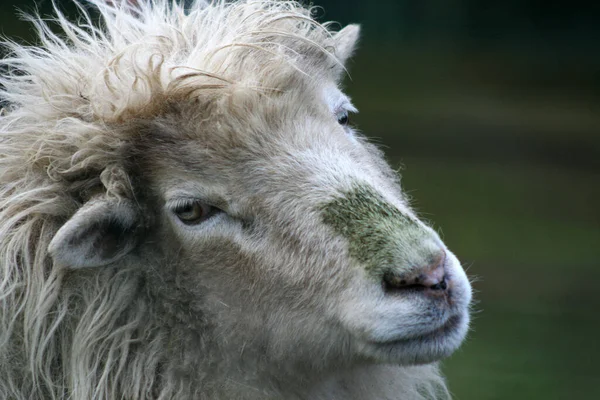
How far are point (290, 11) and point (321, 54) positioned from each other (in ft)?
0.69

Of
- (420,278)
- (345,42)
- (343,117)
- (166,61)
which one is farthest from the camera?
(345,42)

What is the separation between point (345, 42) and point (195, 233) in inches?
46.1

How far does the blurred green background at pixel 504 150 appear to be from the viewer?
21.7ft

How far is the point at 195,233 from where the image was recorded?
2730 millimetres

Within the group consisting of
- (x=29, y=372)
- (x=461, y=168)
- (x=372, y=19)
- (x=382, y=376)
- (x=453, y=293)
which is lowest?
(x=461, y=168)

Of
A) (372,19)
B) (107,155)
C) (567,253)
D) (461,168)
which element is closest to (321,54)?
(107,155)

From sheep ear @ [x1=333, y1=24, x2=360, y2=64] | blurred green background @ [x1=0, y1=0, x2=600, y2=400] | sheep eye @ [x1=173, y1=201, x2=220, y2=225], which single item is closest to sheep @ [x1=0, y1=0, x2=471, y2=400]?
sheep eye @ [x1=173, y1=201, x2=220, y2=225]

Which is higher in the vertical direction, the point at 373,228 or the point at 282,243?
the point at 373,228

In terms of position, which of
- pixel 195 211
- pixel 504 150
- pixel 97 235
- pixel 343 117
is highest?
pixel 343 117

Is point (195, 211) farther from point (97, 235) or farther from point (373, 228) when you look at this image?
point (373, 228)

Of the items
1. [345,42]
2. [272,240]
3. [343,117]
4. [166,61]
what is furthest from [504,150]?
[272,240]

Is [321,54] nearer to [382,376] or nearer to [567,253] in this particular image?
[382,376]

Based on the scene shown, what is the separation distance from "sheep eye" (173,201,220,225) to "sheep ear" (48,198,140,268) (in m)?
0.17

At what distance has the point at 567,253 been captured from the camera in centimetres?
736
